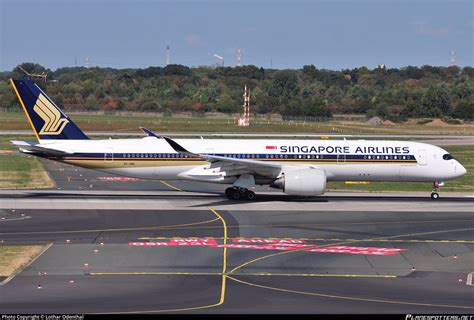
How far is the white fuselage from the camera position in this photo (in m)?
44.4

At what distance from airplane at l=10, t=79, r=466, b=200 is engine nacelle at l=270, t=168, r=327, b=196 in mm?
790

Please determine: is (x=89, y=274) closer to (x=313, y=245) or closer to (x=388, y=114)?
(x=313, y=245)

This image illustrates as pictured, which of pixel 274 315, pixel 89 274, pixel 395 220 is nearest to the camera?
pixel 274 315

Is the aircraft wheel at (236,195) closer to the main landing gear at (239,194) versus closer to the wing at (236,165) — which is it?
the main landing gear at (239,194)

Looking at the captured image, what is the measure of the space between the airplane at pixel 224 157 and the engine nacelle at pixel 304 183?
0.79 m

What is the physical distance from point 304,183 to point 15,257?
1867 cm

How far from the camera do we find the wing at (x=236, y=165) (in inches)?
1650

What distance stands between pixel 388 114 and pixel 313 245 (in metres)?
121

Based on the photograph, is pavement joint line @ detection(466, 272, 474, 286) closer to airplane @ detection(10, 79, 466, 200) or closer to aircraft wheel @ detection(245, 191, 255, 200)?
airplane @ detection(10, 79, 466, 200)

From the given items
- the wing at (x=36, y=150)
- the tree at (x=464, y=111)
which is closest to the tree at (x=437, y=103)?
the tree at (x=464, y=111)

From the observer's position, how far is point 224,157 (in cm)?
4381

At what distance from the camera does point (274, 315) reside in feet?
67.7

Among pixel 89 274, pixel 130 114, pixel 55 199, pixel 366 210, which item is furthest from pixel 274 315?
pixel 130 114

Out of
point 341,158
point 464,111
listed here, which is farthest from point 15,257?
point 464,111
